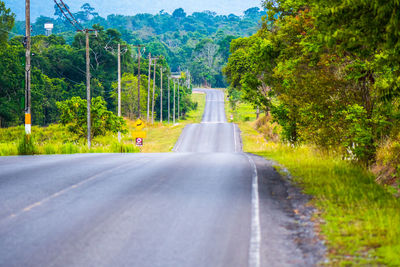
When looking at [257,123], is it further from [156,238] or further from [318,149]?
[156,238]

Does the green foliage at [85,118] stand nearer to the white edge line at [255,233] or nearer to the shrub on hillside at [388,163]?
the shrub on hillside at [388,163]

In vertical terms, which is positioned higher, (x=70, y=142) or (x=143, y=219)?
(x=143, y=219)

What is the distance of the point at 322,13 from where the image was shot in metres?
8.80

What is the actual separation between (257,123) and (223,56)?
124788mm

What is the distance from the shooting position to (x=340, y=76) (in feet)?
55.8

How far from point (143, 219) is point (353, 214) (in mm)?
3642

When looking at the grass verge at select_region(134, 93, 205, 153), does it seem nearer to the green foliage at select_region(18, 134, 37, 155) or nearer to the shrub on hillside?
the green foliage at select_region(18, 134, 37, 155)

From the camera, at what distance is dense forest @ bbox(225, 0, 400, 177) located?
27.0ft

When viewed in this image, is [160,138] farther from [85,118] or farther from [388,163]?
[388,163]

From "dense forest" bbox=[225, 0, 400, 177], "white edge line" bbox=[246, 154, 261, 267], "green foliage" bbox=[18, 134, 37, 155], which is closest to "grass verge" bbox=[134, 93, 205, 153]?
"green foliage" bbox=[18, 134, 37, 155]

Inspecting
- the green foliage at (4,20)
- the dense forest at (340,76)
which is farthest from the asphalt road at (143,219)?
the green foliage at (4,20)

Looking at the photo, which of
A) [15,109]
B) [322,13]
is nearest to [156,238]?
[322,13]

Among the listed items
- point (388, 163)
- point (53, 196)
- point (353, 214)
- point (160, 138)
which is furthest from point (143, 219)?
point (160, 138)

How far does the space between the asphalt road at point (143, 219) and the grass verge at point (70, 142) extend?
933 cm
